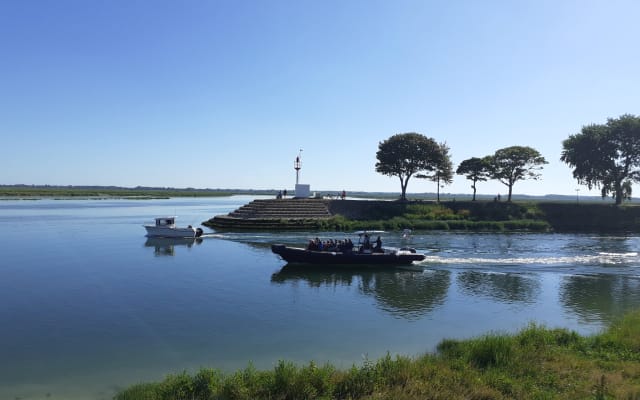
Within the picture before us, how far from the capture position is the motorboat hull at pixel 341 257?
3228 centimetres

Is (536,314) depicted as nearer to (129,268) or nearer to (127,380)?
(127,380)

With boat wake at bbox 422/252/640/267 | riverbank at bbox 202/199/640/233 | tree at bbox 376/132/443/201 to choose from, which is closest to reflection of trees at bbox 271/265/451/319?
boat wake at bbox 422/252/640/267

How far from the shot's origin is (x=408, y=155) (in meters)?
72.9

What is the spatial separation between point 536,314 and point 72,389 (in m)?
19.1

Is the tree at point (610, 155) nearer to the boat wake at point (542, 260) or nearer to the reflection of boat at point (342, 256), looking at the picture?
the boat wake at point (542, 260)

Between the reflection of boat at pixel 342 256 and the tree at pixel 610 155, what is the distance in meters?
53.1

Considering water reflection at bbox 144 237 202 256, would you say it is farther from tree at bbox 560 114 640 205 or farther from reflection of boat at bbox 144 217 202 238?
tree at bbox 560 114 640 205

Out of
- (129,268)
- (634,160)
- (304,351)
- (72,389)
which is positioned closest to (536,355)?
(304,351)

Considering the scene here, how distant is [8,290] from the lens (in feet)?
77.0

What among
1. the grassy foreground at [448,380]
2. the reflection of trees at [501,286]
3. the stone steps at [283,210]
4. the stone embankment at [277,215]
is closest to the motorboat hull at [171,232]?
the stone embankment at [277,215]

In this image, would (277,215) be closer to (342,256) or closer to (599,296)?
(342,256)

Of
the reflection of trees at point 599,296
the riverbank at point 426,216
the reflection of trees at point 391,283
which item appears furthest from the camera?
the riverbank at point 426,216

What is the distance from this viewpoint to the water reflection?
129ft

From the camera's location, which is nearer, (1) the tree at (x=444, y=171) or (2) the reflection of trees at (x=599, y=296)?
(2) the reflection of trees at (x=599, y=296)
